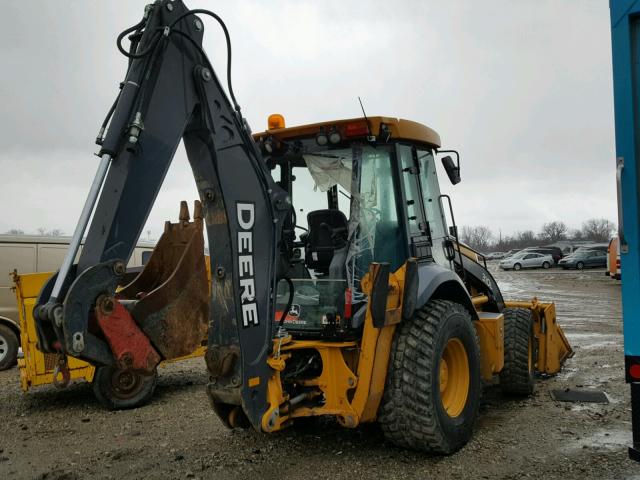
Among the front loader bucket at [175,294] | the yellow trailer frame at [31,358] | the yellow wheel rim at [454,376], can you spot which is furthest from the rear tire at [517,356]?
the front loader bucket at [175,294]

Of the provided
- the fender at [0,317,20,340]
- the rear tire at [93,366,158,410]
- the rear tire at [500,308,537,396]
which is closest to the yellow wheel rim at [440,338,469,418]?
the rear tire at [500,308,537,396]

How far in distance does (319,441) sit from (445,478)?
1190 mm

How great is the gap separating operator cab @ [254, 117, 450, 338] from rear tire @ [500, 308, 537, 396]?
188cm

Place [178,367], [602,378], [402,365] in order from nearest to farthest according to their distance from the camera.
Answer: [402,365] < [602,378] < [178,367]

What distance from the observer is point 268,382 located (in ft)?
12.5

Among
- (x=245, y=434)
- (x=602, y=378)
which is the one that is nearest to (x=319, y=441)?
(x=245, y=434)

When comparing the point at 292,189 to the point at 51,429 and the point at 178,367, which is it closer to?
the point at 51,429

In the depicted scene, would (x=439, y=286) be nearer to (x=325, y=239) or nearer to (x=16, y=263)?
(x=325, y=239)

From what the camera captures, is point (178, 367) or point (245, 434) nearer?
point (245, 434)

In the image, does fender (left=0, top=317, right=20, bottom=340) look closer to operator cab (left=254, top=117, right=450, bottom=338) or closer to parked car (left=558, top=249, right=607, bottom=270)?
operator cab (left=254, top=117, right=450, bottom=338)

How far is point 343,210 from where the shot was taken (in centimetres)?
473

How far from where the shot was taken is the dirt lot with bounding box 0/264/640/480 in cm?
419

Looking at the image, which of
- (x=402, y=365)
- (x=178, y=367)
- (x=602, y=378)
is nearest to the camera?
(x=402, y=365)

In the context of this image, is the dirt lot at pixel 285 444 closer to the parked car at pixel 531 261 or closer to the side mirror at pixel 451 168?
the side mirror at pixel 451 168
